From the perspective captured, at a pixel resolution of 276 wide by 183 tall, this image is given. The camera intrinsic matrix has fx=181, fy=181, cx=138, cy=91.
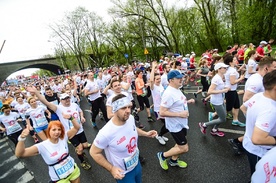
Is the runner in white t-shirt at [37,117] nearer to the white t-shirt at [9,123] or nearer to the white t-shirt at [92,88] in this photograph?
the white t-shirt at [9,123]

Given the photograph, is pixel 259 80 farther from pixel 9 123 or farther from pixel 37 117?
pixel 9 123

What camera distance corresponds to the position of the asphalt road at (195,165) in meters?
3.28

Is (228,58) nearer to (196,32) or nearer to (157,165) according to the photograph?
(157,165)

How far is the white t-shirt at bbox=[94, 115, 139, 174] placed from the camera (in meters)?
2.15

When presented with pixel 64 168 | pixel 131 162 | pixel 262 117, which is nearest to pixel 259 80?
pixel 262 117

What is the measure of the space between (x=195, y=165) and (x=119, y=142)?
2.23 metres

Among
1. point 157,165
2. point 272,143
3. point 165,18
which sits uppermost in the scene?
point 165,18

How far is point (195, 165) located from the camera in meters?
3.68

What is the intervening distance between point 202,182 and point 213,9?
2798 centimetres

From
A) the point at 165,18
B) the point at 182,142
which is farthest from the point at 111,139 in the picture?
the point at 165,18

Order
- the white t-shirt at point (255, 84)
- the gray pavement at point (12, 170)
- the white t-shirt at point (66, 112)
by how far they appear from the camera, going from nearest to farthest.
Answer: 1. the white t-shirt at point (255, 84)
2. the white t-shirt at point (66, 112)
3. the gray pavement at point (12, 170)

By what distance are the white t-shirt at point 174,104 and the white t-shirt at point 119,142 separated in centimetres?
101

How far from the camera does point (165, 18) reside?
26859mm

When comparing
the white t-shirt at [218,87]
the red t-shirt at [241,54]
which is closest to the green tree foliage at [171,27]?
the red t-shirt at [241,54]
